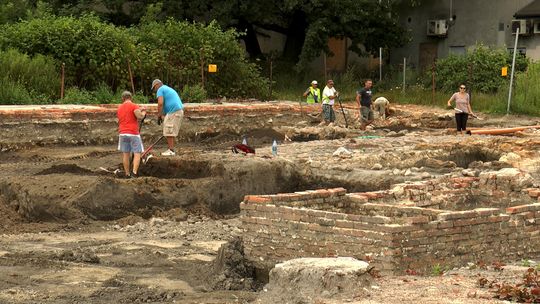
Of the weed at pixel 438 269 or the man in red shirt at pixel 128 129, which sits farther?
the man in red shirt at pixel 128 129

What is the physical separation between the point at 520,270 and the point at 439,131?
1653 centimetres

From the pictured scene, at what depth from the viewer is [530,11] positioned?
1518 inches

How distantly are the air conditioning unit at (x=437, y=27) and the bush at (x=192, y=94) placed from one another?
13.6m

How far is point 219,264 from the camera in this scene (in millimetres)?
13008

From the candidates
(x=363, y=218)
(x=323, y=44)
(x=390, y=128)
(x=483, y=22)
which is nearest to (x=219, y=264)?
(x=363, y=218)

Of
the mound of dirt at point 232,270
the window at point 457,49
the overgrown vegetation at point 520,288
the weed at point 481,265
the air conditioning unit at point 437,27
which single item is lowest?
the mound of dirt at point 232,270

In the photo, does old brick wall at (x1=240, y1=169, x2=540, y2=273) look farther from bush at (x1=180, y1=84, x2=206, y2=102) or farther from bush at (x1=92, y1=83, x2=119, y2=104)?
bush at (x1=180, y1=84, x2=206, y2=102)

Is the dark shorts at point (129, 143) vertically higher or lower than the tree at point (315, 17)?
lower

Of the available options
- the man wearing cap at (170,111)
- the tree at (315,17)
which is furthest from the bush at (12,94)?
the tree at (315,17)

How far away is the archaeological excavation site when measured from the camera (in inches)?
449

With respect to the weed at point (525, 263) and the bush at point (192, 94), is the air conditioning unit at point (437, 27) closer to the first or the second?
the bush at point (192, 94)

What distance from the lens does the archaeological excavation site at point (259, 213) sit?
1141 cm

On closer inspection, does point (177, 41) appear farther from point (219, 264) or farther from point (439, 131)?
point (219, 264)

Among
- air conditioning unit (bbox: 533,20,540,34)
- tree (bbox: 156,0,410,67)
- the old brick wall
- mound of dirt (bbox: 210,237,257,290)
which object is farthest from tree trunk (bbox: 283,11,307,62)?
mound of dirt (bbox: 210,237,257,290)
